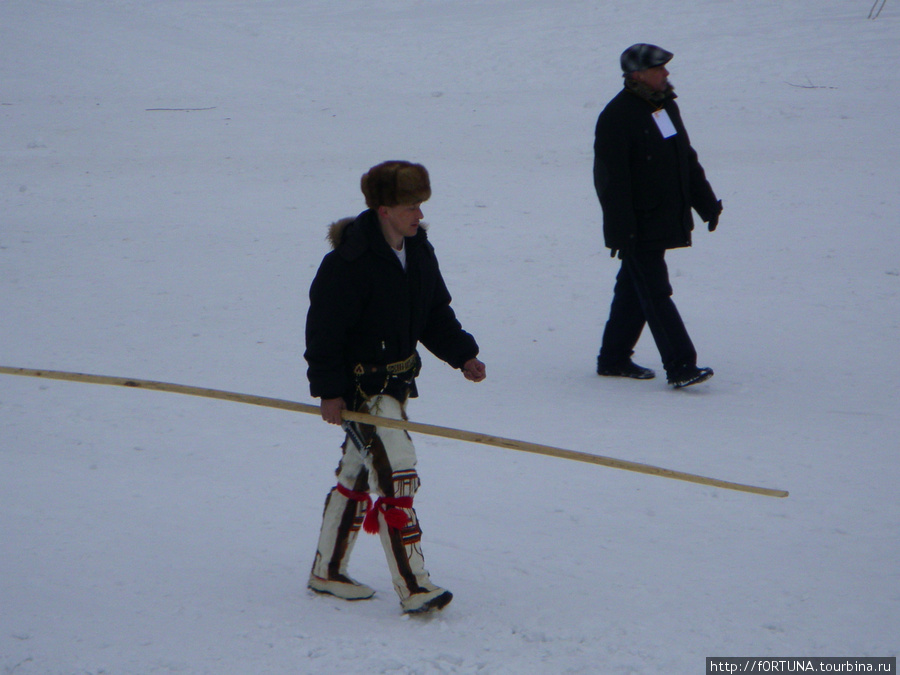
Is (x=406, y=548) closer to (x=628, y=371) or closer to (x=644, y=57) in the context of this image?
(x=628, y=371)

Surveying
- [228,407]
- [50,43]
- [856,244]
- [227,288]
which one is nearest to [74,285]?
[227,288]

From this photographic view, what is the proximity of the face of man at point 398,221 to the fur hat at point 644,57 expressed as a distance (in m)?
2.46

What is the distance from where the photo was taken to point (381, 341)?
3.12 meters

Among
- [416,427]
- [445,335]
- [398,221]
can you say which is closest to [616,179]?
[445,335]

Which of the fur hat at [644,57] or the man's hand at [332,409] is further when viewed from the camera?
the fur hat at [644,57]

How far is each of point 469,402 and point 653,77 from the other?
194cm

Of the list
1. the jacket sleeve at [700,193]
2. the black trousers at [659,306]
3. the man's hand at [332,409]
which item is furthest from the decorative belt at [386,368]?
Answer: the jacket sleeve at [700,193]

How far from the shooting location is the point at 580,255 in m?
8.04

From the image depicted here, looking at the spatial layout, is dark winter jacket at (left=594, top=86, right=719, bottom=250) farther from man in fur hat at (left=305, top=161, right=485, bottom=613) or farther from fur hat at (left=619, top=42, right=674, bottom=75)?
man in fur hat at (left=305, top=161, right=485, bottom=613)

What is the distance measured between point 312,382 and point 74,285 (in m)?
4.83

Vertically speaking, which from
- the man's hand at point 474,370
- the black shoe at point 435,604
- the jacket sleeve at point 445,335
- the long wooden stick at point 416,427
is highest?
the jacket sleeve at point 445,335

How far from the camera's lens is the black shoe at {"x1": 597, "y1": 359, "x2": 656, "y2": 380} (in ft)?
18.4

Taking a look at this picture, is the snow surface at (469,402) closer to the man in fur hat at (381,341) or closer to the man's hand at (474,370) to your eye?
the man in fur hat at (381,341)

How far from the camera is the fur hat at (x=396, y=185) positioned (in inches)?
118
